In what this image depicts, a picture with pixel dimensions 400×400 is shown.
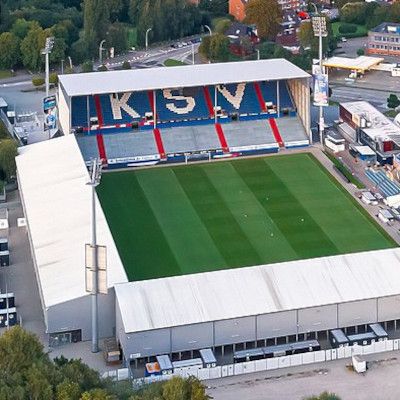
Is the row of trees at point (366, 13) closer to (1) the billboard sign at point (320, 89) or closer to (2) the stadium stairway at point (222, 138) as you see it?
(1) the billboard sign at point (320, 89)

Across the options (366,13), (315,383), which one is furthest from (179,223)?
(366,13)

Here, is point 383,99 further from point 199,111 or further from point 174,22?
point 174,22

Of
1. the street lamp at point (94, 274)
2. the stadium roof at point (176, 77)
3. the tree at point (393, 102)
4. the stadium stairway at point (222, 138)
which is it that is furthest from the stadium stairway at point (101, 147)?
the tree at point (393, 102)

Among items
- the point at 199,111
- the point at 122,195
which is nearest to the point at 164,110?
the point at 199,111

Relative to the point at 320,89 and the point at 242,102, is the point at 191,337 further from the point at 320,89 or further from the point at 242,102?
the point at 242,102

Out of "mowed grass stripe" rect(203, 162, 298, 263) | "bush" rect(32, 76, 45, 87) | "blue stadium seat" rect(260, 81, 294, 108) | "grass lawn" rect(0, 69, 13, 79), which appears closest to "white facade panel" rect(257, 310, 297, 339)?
"mowed grass stripe" rect(203, 162, 298, 263)

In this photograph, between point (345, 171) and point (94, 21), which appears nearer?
point (345, 171)
